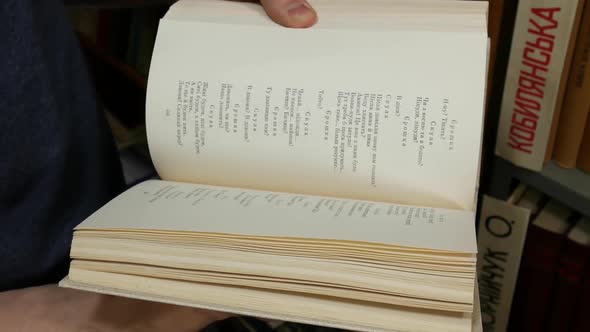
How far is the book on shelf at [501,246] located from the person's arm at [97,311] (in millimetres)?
441

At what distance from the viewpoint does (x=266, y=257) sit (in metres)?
0.40

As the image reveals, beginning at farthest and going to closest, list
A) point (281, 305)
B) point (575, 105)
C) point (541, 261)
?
point (541, 261) → point (575, 105) → point (281, 305)

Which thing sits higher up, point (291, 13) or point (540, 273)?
point (291, 13)

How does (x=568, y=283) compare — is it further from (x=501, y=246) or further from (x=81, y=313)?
(x=81, y=313)

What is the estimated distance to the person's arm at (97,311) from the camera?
45cm

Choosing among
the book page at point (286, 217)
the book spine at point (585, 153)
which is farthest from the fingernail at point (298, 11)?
the book spine at point (585, 153)

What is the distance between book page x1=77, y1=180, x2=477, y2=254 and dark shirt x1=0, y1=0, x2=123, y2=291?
7 cm

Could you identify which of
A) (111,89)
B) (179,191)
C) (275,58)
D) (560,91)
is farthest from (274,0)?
(111,89)

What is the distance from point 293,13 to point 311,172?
133 millimetres

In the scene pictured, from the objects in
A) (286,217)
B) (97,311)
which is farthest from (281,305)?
(97,311)

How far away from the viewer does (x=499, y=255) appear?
0.82 m

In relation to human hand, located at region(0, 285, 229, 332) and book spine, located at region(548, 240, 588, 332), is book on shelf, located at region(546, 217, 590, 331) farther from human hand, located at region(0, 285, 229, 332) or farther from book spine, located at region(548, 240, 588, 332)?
human hand, located at region(0, 285, 229, 332)

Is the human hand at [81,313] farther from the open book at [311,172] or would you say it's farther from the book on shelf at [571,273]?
the book on shelf at [571,273]

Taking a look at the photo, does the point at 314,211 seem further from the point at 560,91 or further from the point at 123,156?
the point at 123,156
